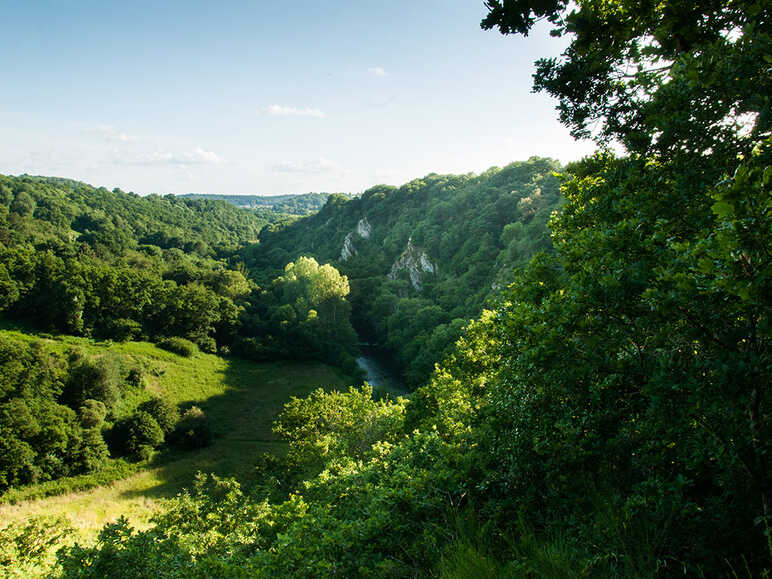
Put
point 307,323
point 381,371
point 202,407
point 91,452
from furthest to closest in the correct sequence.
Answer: point 307,323 < point 381,371 < point 202,407 < point 91,452

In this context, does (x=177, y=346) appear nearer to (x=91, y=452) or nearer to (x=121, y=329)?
(x=121, y=329)

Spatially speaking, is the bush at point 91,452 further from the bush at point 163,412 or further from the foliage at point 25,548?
the foliage at point 25,548

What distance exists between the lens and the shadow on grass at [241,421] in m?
31.3

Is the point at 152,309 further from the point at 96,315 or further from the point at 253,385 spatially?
the point at 253,385

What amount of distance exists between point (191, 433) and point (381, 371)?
92.3 feet

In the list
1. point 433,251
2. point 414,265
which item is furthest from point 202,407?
point 433,251

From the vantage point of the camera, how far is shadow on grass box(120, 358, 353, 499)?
31.3 m

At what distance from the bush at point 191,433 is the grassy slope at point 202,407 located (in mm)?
1060

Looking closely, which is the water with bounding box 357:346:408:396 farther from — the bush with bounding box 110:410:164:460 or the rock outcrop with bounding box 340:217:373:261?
the rock outcrop with bounding box 340:217:373:261

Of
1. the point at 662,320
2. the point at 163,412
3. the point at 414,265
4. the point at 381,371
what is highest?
the point at 662,320

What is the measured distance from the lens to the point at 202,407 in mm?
43656

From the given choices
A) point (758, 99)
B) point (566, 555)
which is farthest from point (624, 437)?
point (758, 99)

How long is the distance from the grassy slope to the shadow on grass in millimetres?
77

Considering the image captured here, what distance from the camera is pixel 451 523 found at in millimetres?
5797
